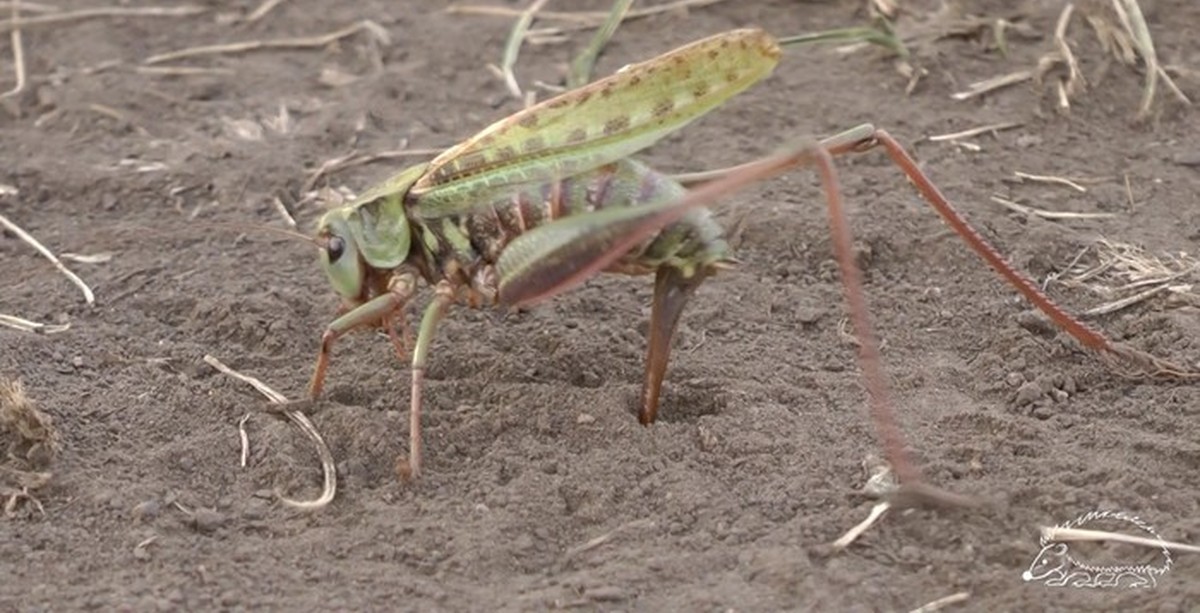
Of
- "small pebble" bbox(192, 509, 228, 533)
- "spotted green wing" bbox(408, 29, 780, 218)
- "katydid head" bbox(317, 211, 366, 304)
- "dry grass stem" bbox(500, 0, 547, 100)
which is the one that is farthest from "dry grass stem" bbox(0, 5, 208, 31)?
"small pebble" bbox(192, 509, 228, 533)

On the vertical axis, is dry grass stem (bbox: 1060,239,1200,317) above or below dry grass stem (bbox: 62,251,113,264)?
above

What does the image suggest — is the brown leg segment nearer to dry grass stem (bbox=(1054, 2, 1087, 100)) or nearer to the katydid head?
the katydid head

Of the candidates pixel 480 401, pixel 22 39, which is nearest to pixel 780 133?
pixel 480 401

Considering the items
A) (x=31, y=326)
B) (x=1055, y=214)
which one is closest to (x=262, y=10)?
(x=31, y=326)

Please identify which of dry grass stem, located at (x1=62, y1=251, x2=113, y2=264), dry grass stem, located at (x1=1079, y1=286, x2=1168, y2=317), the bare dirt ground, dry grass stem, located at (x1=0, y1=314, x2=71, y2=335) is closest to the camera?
the bare dirt ground

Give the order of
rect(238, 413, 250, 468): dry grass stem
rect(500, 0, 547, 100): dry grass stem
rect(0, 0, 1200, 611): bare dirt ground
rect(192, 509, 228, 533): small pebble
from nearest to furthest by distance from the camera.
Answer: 1. rect(0, 0, 1200, 611): bare dirt ground
2. rect(192, 509, 228, 533): small pebble
3. rect(238, 413, 250, 468): dry grass stem
4. rect(500, 0, 547, 100): dry grass stem

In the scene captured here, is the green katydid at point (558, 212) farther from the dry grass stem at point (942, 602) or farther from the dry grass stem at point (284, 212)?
the dry grass stem at point (284, 212)
